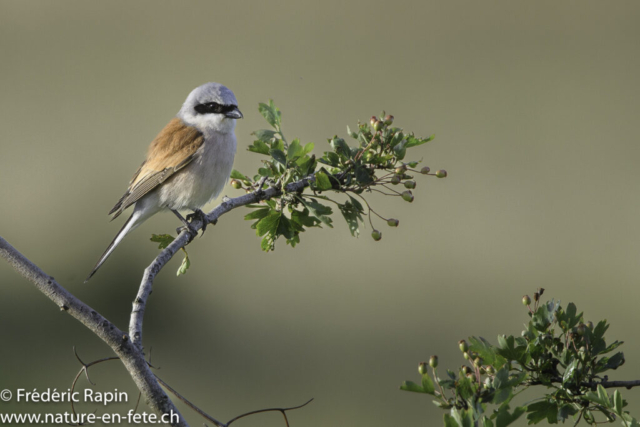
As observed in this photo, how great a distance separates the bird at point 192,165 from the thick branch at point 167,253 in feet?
3.28

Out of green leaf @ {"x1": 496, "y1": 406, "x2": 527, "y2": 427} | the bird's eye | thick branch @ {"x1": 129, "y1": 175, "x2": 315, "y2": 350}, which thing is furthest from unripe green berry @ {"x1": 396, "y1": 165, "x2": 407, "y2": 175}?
the bird's eye

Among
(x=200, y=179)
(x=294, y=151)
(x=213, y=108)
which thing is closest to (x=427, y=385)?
(x=294, y=151)

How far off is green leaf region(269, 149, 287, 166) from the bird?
113 centimetres

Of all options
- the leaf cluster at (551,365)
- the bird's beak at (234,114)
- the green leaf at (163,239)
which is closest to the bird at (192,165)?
the bird's beak at (234,114)

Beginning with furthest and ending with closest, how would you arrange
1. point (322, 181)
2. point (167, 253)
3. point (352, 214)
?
point (352, 214)
point (322, 181)
point (167, 253)

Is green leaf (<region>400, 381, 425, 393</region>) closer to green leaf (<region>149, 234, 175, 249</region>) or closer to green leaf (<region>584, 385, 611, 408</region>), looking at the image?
green leaf (<region>584, 385, 611, 408</region>)

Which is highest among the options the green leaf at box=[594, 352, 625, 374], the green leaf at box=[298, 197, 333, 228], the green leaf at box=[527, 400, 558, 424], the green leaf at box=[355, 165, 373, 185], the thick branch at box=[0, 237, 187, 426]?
the green leaf at box=[355, 165, 373, 185]

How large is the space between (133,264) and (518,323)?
419cm

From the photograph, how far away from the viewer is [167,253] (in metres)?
1.38

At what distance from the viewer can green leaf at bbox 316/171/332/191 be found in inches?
58.4

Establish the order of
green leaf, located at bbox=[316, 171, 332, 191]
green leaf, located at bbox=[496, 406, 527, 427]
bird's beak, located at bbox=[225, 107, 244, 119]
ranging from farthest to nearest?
bird's beak, located at bbox=[225, 107, 244, 119] < green leaf, located at bbox=[316, 171, 332, 191] < green leaf, located at bbox=[496, 406, 527, 427]

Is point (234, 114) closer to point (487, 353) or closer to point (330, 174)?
point (330, 174)

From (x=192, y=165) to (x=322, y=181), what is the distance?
1.34 metres

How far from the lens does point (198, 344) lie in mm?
6676
